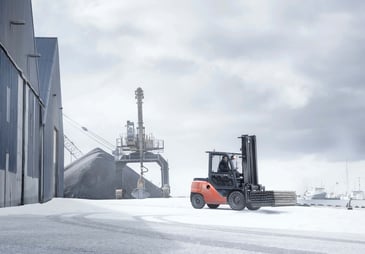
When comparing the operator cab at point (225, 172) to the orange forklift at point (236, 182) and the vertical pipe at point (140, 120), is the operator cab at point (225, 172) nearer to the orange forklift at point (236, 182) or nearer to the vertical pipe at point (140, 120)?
the orange forklift at point (236, 182)

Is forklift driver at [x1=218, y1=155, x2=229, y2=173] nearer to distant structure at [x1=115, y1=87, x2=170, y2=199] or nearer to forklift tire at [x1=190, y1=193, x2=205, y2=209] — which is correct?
forklift tire at [x1=190, y1=193, x2=205, y2=209]

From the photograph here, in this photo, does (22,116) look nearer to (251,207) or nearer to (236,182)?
(236,182)

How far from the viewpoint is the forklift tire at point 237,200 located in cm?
1922

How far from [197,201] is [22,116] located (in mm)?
Result: 10052

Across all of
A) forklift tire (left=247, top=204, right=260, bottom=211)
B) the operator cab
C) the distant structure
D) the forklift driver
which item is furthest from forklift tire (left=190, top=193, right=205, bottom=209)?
the distant structure

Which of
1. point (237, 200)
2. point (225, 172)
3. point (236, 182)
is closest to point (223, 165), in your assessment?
point (225, 172)

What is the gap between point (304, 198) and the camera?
14388 cm

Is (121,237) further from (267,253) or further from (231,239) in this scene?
(267,253)

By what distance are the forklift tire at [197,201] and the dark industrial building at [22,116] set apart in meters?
7.99

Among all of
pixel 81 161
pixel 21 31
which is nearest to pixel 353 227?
pixel 21 31

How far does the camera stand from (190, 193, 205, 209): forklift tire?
21.1 meters

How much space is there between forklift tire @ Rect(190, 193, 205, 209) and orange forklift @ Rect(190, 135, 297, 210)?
330 millimetres

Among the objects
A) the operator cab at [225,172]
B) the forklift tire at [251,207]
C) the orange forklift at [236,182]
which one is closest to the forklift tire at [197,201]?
the orange forklift at [236,182]

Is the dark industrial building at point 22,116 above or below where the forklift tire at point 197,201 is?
above
